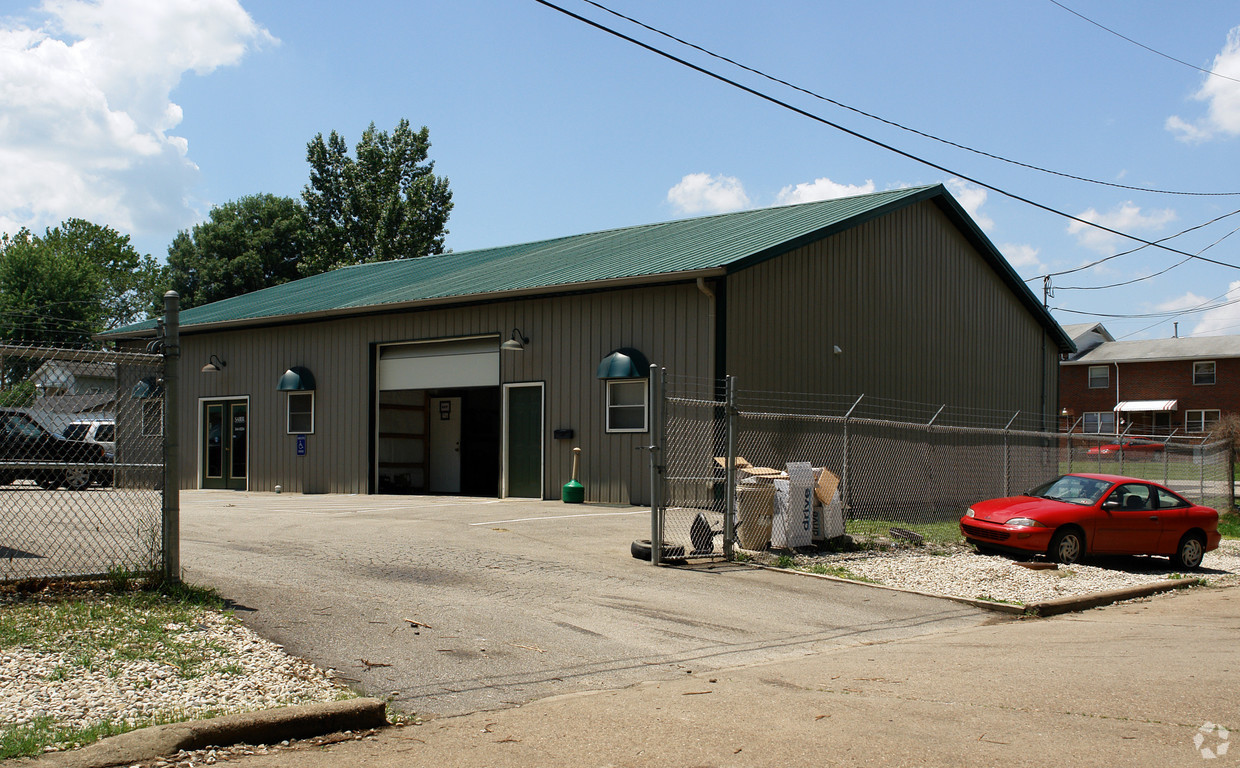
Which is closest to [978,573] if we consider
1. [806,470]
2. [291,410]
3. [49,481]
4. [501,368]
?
[806,470]

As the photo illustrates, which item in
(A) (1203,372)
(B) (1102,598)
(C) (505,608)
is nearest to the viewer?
(C) (505,608)

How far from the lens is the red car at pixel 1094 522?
12914 mm

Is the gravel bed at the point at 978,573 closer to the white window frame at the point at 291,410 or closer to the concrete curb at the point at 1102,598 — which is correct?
the concrete curb at the point at 1102,598

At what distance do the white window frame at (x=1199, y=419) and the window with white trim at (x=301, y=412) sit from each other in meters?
44.4

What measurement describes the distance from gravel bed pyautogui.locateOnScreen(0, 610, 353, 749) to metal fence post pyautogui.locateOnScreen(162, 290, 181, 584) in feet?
4.88

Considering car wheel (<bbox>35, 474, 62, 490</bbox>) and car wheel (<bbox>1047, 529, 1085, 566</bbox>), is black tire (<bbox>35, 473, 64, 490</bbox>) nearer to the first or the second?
car wheel (<bbox>35, 474, 62, 490</bbox>)

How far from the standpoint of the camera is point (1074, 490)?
13.9 meters

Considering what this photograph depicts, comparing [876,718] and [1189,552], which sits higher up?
[876,718]

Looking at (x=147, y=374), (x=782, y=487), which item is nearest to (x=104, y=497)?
(x=147, y=374)

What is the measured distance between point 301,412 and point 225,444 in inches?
108

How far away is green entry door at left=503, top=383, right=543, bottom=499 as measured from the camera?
62.7 feet

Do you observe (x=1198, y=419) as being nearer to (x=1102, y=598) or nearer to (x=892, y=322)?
(x=892, y=322)

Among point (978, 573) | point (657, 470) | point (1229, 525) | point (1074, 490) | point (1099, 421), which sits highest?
point (1099, 421)

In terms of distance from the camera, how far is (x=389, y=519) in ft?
46.9
